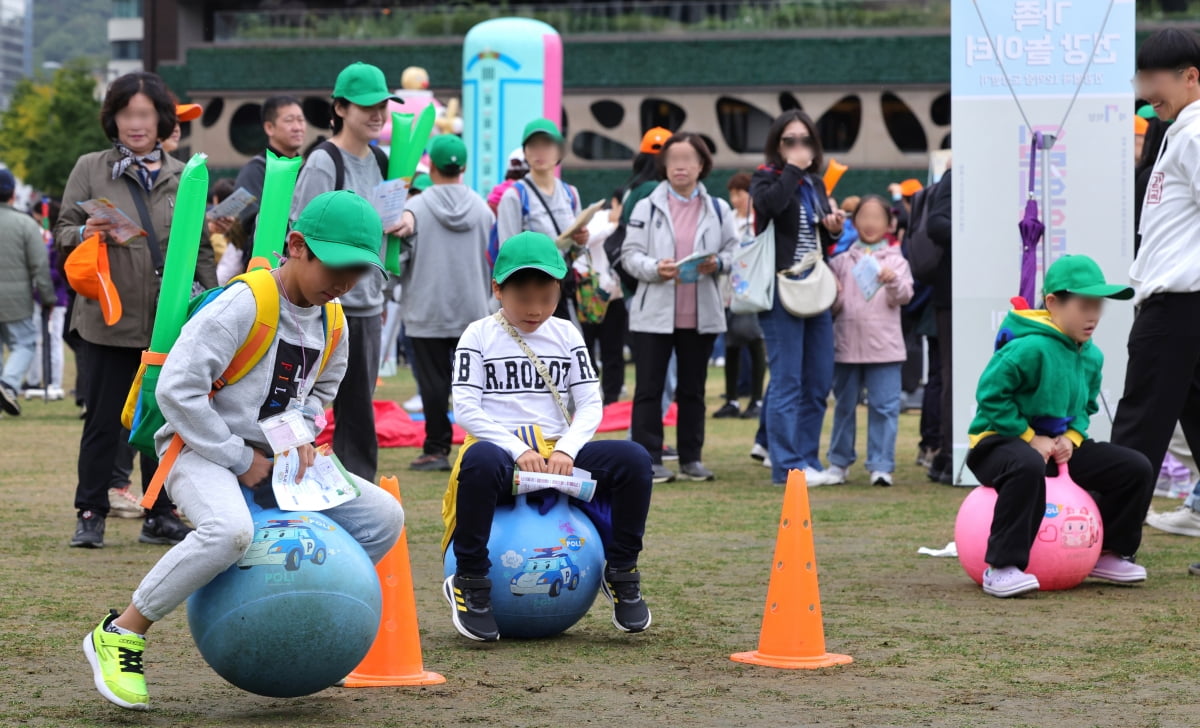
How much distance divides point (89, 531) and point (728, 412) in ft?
32.2

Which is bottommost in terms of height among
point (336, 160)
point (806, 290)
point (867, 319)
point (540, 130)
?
point (867, 319)

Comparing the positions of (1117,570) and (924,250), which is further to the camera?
(924,250)

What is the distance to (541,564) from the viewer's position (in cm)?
607

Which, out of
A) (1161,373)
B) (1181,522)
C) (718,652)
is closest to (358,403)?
(718,652)

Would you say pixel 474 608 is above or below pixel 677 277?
below

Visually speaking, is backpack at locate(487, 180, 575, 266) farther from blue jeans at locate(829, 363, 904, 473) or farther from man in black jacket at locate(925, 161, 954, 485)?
man in black jacket at locate(925, 161, 954, 485)

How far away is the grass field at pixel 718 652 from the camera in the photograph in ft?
16.5

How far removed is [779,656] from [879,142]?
36053mm

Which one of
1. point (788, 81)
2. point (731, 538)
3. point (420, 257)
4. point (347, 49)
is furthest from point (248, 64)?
point (731, 538)

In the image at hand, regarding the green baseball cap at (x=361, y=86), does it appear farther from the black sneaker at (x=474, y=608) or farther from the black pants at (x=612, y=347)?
the black pants at (x=612, y=347)

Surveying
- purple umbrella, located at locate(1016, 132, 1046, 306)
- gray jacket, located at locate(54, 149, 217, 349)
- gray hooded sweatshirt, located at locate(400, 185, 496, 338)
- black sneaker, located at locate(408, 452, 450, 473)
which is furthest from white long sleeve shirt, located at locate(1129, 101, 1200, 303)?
black sneaker, located at locate(408, 452, 450, 473)

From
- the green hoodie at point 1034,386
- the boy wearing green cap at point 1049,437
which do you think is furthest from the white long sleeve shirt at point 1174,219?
the green hoodie at point 1034,386

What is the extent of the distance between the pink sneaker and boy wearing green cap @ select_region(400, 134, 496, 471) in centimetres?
541

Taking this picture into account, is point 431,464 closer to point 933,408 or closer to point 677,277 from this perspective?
point 677,277
